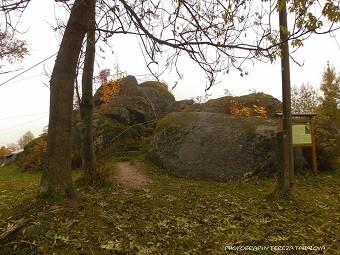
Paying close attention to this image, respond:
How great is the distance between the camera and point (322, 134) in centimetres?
1179

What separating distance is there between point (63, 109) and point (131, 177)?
12.3 ft

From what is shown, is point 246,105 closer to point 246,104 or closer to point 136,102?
point 246,104

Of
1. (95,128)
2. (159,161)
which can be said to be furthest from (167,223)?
(95,128)

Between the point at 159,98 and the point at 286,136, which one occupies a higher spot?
the point at 159,98

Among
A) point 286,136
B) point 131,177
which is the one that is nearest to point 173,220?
point 286,136

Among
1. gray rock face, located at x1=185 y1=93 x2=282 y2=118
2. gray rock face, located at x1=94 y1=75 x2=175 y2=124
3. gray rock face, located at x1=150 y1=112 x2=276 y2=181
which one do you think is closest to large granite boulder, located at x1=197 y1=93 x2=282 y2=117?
gray rock face, located at x1=185 y1=93 x2=282 y2=118

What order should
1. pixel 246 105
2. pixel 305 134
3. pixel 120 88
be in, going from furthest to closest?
pixel 120 88 → pixel 246 105 → pixel 305 134

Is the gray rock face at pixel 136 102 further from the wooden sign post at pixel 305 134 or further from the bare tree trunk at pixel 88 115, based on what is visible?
the wooden sign post at pixel 305 134

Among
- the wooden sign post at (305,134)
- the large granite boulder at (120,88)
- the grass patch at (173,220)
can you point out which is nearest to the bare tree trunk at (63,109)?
the grass patch at (173,220)

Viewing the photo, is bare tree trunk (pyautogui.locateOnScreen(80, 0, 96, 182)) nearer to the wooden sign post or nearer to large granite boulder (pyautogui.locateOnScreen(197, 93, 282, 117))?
the wooden sign post

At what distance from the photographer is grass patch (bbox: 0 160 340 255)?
17.8 feet

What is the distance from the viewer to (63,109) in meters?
6.50

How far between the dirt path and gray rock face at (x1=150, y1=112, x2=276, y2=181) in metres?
0.81

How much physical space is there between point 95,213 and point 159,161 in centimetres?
477
